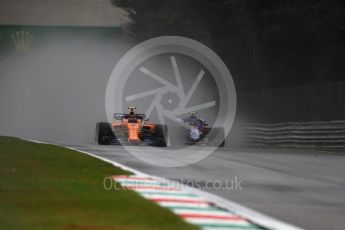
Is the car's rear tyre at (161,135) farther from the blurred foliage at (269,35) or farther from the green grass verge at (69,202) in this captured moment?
the green grass verge at (69,202)

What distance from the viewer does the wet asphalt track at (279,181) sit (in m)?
10.0

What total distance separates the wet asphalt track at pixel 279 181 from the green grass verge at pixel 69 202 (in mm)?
1649

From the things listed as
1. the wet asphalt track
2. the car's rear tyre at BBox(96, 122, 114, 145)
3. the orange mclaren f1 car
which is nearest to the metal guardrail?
the orange mclaren f1 car

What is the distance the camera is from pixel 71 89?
52.2m

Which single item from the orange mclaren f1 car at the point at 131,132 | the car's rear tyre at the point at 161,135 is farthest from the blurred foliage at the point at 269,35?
the orange mclaren f1 car at the point at 131,132

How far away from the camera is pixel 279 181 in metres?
13.7

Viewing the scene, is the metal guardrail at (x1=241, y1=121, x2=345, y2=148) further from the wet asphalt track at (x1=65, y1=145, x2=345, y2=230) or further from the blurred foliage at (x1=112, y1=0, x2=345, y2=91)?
the wet asphalt track at (x1=65, y1=145, x2=345, y2=230)

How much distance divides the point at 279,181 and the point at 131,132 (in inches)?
463

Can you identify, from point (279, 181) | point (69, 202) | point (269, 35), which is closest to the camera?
point (69, 202)

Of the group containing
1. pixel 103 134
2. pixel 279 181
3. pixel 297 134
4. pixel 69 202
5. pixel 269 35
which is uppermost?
pixel 269 35

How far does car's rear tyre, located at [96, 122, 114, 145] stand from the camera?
2528 centimetres

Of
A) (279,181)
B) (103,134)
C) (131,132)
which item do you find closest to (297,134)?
(131,132)

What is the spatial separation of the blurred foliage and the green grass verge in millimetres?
22432

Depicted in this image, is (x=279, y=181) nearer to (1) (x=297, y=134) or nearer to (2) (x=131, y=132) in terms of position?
(2) (x=131, y=132)
